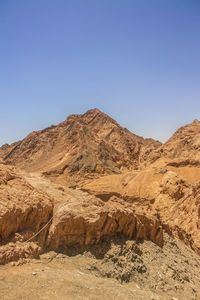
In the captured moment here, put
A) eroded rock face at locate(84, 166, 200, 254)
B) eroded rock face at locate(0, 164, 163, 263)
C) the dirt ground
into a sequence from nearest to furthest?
the dirt ground < eroded rock face at locate(0, 164, 163, 263) < eroded rock face at locate(84, 166, 200, 254)

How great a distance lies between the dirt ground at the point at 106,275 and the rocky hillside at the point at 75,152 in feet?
90.8

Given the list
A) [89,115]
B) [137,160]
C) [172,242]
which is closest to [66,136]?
[137,160]

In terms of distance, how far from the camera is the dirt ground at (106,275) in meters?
5.60

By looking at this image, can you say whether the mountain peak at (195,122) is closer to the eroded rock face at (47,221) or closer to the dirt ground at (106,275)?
the dirt ground at (106,275)

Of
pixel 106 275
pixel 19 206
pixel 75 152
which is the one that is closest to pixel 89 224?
pixel 106 275

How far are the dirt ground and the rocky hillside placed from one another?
27.7 meters

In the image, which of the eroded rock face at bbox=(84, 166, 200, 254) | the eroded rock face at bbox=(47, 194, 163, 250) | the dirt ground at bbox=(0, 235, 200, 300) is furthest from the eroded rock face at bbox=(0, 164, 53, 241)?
the eroded rock face at bbox=(84, 166, 200, 254)

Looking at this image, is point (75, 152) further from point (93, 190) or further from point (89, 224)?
point (89, 224)

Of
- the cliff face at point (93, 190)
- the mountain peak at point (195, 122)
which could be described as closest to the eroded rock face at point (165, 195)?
the cliff face at point (93, 190)

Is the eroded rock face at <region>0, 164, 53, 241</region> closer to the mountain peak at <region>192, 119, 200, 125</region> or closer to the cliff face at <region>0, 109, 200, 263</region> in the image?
the cliff face at <region>0, 109, 200, 263</region>

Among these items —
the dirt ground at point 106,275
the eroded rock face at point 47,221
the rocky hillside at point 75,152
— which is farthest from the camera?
the rocky hillside at point 75,152

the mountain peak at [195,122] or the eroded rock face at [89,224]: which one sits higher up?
the mountain peak at [195,122]

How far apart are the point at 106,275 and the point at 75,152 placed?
35099 mm

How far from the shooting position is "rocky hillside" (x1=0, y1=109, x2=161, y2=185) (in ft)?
127
